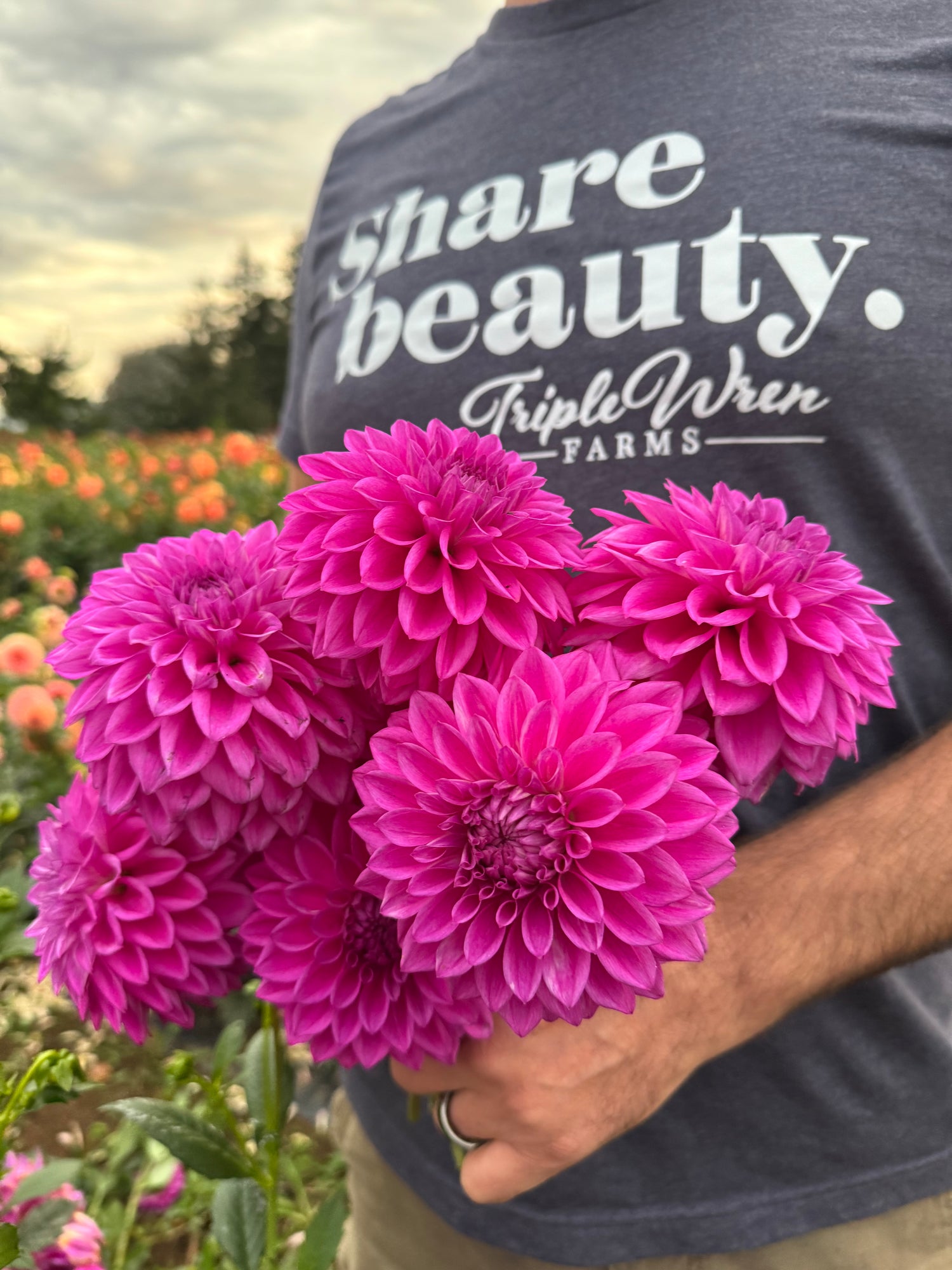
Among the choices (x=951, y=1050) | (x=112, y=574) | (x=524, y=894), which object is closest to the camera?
(x=524, y=894)

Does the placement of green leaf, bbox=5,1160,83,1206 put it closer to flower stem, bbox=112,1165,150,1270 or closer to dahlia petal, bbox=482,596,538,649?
flower stem, bbox=112,1165,150,1270

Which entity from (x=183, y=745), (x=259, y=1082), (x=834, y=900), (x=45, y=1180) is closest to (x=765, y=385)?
(x=834, y=900)

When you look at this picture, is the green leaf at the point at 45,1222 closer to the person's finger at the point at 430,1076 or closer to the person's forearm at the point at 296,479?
the person's finger at the point at 430,1076

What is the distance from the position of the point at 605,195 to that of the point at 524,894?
0.95 metres

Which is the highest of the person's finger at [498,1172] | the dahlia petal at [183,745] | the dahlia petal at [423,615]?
the dahlia petal at [423,615]

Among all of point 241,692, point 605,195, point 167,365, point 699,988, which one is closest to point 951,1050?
point 699,988

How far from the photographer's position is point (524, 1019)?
506mm

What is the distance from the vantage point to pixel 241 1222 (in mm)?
835

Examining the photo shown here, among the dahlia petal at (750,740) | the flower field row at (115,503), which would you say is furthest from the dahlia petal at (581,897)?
the flower field row at (115,503)

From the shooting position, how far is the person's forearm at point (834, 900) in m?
0.76

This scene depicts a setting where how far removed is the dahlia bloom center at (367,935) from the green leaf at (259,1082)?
25cm

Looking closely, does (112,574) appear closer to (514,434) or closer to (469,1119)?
(469,1119)

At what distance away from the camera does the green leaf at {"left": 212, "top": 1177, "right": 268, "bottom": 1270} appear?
83cm

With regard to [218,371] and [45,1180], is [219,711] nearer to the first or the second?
[45,1180]
